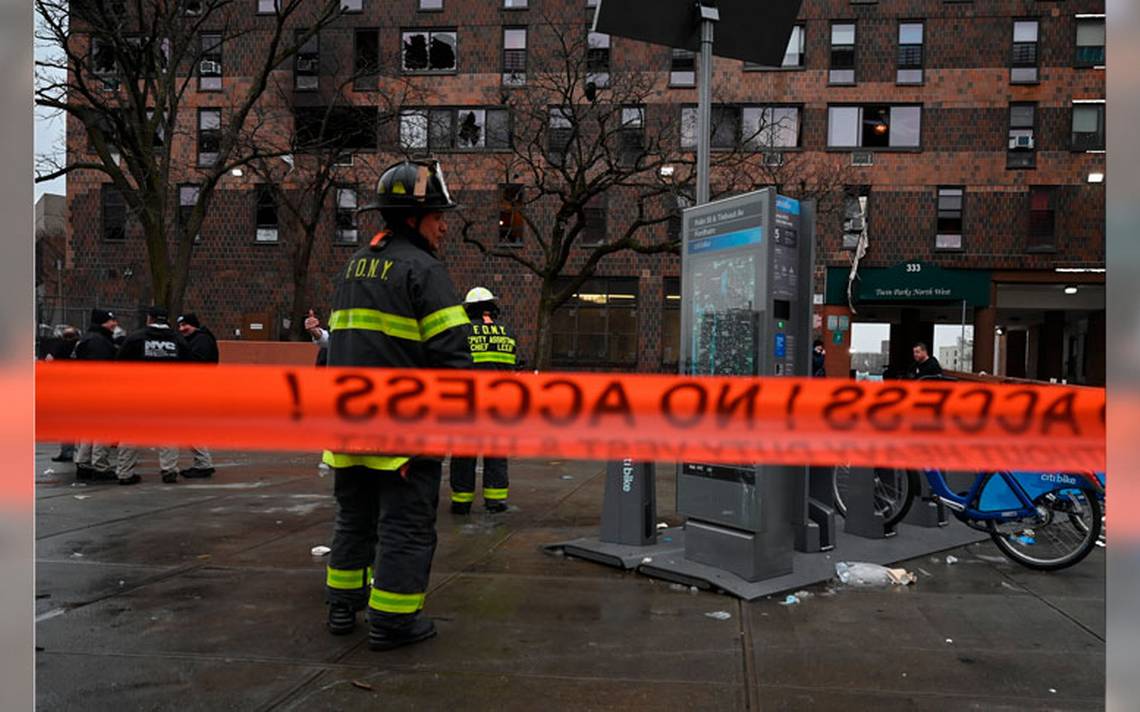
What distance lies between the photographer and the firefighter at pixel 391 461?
3865 millimetres

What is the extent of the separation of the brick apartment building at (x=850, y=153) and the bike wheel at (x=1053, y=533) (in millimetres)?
21702

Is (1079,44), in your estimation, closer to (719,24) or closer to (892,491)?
(719,24)

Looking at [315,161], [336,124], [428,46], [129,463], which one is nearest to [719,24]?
[129,463]

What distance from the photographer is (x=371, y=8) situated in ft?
96.9

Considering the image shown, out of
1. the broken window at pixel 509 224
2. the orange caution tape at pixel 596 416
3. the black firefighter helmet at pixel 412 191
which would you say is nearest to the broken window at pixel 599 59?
the broken window at pixel 509 224

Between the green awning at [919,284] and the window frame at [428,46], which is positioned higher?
the window frame at [428,46]

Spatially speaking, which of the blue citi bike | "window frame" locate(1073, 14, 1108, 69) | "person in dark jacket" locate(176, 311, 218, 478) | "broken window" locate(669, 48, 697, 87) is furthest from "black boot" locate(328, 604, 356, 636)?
"window frame" locate(1073, 14, 1108, 69)

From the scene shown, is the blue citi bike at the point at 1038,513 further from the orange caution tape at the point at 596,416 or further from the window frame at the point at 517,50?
the window frame at the point at 517,50

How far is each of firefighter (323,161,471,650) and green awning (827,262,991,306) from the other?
1011 inches

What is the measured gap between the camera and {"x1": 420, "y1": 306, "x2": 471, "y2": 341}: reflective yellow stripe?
3.91 metres

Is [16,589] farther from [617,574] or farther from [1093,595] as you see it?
[1093,595]

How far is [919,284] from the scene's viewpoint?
27.3 meters

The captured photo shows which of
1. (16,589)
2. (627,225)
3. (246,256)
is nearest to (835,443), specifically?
(16,589)

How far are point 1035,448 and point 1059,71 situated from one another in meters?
30.9
